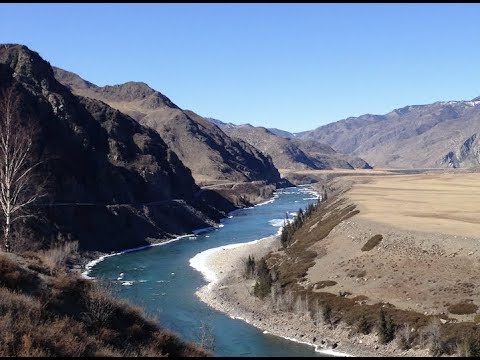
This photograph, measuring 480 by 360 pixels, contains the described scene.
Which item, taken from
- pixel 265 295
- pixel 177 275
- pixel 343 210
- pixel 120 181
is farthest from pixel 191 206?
pixel 265 295

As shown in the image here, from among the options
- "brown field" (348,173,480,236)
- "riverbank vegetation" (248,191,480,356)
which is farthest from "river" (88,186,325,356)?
"brown field" (348,173,480,236)

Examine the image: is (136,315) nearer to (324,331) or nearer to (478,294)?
(324,331)

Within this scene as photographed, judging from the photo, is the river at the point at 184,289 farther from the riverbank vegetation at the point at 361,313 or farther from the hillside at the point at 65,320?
the hillside at the point at 65,320

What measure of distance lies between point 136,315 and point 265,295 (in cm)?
4010

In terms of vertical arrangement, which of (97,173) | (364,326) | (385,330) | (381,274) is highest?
(97,173)

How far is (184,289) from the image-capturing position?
65.9 meters

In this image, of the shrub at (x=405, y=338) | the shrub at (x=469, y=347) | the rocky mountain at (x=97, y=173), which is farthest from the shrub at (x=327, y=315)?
the rocky mountain at (x=97, y=173)

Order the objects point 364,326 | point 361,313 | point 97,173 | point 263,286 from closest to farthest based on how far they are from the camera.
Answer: point 364,326 < point 361,313 < point 263,286 < point 97,173

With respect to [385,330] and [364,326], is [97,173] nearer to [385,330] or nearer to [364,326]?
[364,326]

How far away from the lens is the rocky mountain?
101m

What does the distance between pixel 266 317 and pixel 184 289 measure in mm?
16423

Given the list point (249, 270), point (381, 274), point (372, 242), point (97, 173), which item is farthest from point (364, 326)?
point (97, 173)

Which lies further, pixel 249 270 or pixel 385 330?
pixel 249 270

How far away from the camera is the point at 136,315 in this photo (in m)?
19.9
